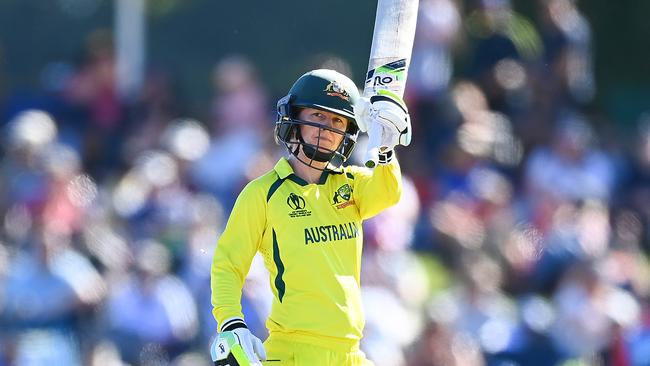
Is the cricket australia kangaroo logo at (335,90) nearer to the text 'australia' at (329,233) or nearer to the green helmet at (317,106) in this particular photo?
the green helmet at (317,106)

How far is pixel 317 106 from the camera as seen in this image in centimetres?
488

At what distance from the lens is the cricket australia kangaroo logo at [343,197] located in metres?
4.93

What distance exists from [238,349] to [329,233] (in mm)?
593

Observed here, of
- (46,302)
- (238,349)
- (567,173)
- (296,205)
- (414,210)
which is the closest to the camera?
(238,349)

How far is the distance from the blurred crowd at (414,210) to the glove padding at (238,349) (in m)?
3.15

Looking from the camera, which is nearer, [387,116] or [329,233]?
[387,116]

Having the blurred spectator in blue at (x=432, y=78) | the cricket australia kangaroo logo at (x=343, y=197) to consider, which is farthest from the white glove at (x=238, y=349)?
the blurred spectator in blue at (x=432, y=78)

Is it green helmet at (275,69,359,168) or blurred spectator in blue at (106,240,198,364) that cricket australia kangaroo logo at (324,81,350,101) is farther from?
blurred spectator in blue at (106,240,198,364)

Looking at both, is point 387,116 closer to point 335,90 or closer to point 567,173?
point 335,90

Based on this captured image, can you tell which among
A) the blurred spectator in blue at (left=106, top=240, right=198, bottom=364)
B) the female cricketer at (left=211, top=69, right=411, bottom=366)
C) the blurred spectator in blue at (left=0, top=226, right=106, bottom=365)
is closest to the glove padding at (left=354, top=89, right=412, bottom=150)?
the female cricketer at (left=211, top=69, right=411, bottom=366)

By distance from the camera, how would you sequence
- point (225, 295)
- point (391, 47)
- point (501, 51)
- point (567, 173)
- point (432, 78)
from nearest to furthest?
1. point (225, 295)
2. point (391, 47)
3. point (567, 173)
4. point (432, 78)
5. point (501, 51)

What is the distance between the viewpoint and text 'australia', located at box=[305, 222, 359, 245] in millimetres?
4797

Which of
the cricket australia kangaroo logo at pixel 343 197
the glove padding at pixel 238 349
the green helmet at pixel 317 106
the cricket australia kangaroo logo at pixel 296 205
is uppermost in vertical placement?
the green helmet at pixel 317 106

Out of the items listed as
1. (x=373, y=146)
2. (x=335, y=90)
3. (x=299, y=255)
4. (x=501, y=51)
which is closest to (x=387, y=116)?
(x=373, y=146)
